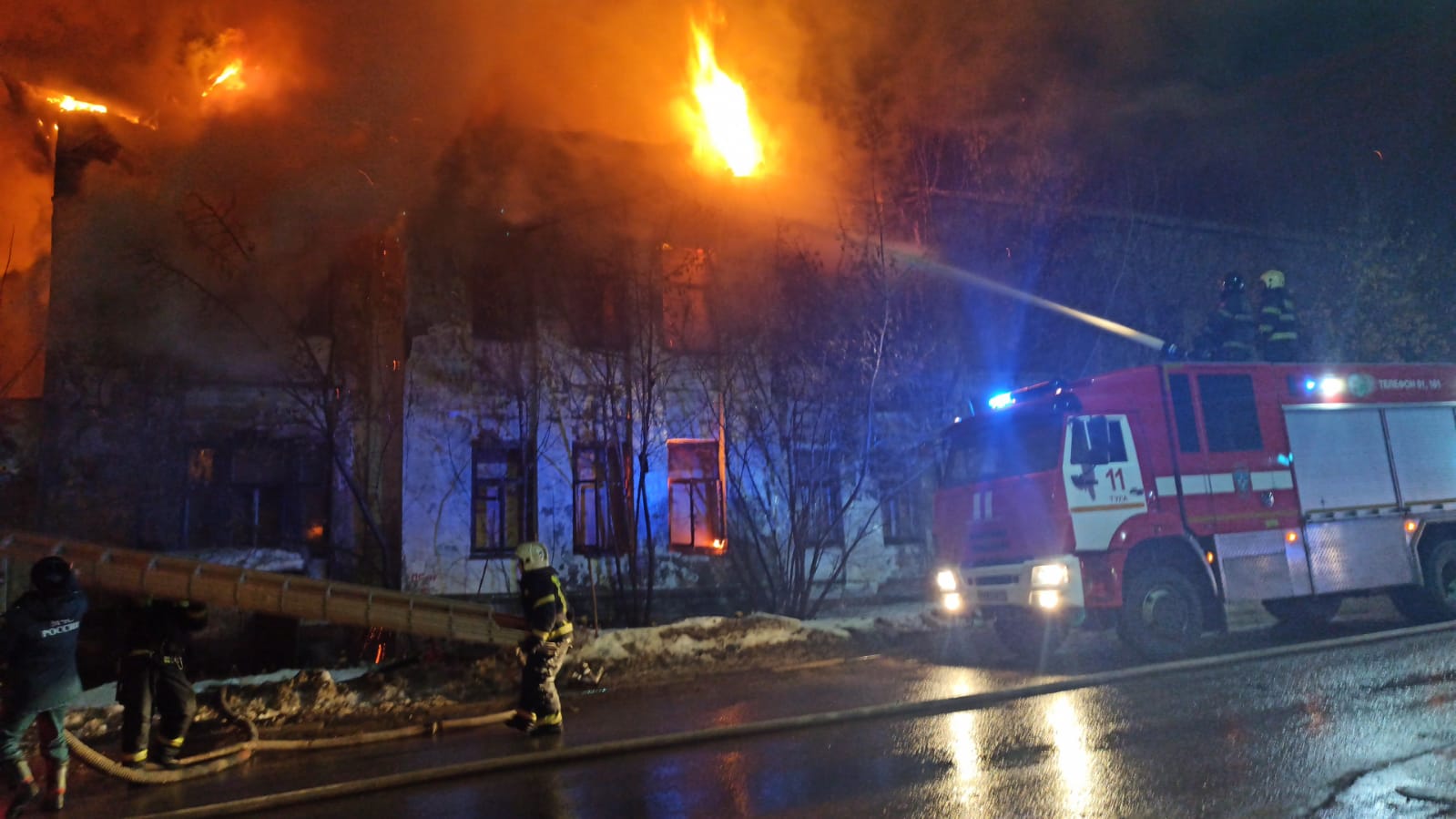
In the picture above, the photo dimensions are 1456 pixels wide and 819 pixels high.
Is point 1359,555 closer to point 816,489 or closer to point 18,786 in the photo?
point 816,489

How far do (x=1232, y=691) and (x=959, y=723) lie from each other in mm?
2292

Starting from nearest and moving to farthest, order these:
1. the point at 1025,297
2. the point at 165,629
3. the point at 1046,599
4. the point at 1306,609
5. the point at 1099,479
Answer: the point at 165,629 → the point at 1046,599 → the point at 1099,479 → the point at 1306,609 → the point at 1025,297

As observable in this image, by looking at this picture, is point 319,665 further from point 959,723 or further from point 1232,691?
point 1232,691

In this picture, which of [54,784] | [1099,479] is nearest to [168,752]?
[54,784]

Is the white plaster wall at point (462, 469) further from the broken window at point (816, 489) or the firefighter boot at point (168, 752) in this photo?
the firefighter boot at point (168, 752)

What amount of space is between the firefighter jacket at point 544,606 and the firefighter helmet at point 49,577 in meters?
2.88

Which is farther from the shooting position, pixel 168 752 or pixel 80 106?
pixel 80 106

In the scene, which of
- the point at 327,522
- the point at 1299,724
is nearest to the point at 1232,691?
the point at 1299,724

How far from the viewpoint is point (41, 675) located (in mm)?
4859

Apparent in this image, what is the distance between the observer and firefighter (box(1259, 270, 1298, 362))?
10000mm

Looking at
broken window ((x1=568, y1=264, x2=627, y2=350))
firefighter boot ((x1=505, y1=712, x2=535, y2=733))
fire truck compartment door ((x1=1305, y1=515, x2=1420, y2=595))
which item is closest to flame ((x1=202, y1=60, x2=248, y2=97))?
broken window ((x1=568, y1=264, x2=627, y2=350))

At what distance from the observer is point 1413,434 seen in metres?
9.58

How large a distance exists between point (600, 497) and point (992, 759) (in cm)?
886

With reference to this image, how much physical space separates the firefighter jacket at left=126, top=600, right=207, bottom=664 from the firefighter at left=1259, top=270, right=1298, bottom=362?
11.5 m
